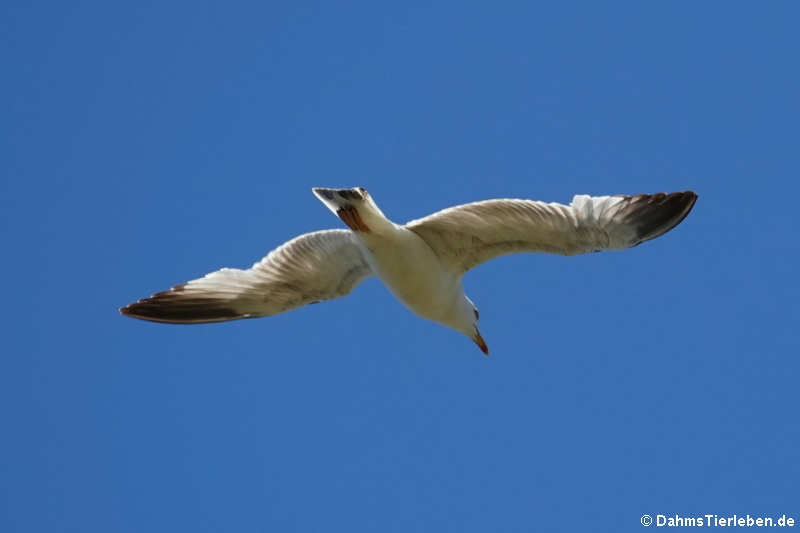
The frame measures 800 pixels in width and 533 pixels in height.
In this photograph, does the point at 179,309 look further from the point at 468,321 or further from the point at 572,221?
the point at 572,221

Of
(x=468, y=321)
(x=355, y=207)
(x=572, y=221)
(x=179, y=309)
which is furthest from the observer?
(x=468, y=321)

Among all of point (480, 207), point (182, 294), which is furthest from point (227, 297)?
point (480, 207)

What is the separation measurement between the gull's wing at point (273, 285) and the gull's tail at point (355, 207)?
0.61 meters

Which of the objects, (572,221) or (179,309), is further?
(179,309)

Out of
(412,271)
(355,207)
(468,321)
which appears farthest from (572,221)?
(468,321)

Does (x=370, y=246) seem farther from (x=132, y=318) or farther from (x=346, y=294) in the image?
(x=132, y=318)

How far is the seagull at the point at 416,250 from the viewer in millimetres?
9234

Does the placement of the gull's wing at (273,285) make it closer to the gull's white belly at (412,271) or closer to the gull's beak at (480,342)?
the gull's white belly at (412,271)

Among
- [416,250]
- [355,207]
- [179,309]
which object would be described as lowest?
[179,309]

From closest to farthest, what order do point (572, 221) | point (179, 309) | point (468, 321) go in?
point (572, 221), point (179, 309), point (468, 321)

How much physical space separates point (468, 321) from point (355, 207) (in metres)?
1.84

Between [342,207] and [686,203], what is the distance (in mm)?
2752

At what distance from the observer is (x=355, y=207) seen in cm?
981

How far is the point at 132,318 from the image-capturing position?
10375mm
